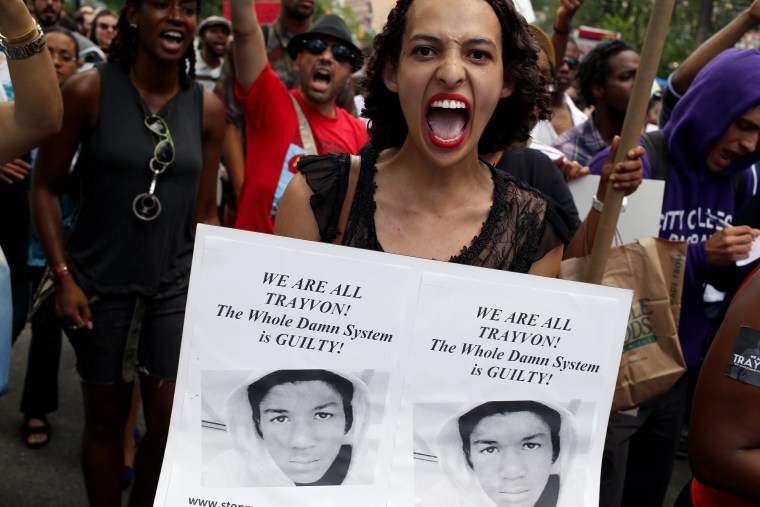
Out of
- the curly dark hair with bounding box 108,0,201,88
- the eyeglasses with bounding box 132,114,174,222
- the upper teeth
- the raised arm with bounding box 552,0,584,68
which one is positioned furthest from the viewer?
the raised arm with bounding box 552,0,584,68

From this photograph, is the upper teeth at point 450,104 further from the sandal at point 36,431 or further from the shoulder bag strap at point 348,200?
the sandal at point 36,431

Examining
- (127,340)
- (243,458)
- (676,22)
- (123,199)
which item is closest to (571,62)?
(123,199)

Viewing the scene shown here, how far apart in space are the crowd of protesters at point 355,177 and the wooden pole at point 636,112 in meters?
0.05

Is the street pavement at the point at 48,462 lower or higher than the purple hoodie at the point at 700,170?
lower

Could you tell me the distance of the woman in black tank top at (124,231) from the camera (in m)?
3.35

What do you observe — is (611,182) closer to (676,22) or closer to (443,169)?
(443,169)

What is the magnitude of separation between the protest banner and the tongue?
0.34 m

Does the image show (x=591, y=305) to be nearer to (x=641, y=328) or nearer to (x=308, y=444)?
(x=308, y=444)

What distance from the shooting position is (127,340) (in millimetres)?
3369

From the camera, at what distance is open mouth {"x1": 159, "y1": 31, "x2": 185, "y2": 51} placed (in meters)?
3.46

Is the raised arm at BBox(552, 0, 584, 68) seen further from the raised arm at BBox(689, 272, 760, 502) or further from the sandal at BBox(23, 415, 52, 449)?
the sandal at BBox(23, 415, 52, 449)

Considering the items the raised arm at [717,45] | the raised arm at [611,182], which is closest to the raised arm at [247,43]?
the raised arm at [611,182]

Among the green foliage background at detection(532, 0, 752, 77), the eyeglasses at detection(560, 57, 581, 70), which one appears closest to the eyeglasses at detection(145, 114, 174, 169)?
the eyeglasses at detection(560, 57, 581, 70)

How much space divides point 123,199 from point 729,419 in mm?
2235
